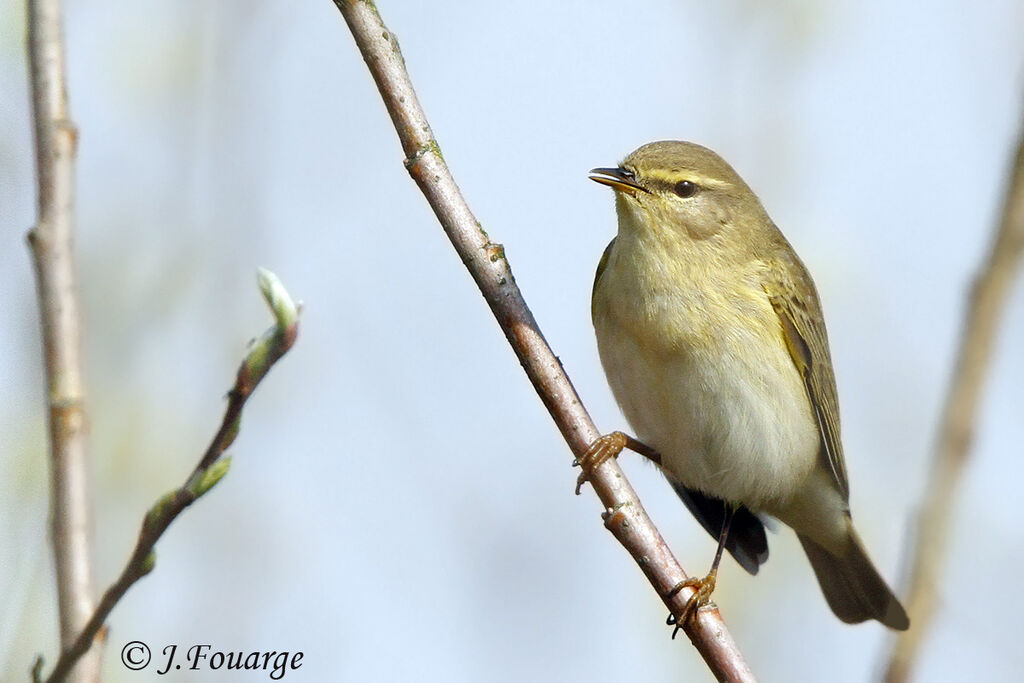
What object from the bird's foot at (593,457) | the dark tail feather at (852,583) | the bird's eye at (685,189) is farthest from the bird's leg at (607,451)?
the dark tail feather at (852,583)

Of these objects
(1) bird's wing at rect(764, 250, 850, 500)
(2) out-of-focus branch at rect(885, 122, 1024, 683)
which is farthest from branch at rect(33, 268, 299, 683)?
(1) bird's wing at rect(764, 250, 850, 500)

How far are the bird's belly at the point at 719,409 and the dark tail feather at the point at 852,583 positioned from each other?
34.2 inches

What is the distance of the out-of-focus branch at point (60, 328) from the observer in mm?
1767

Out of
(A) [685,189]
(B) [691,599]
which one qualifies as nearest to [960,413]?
(B) [691,599]

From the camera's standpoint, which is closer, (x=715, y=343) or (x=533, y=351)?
(x=533, y=351)

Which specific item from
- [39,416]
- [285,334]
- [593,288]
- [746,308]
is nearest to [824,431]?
[746,308]

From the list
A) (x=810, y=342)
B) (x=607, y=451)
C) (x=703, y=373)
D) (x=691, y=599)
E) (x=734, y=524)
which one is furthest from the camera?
(x=734, y=524)

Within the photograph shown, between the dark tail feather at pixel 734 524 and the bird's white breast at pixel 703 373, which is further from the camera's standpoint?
the dark tail feather at pixel 734 524

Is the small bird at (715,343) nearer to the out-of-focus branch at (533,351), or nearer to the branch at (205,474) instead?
the out-of-focus branch at (533,351)

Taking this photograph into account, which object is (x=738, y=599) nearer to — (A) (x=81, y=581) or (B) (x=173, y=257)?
(B) (x=173, y=257)

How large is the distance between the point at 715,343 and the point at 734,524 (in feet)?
4.14

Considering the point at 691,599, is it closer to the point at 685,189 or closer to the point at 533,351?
the point at 533,351

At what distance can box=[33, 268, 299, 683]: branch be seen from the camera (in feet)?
5.16

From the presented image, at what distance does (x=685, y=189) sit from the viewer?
4695mm
